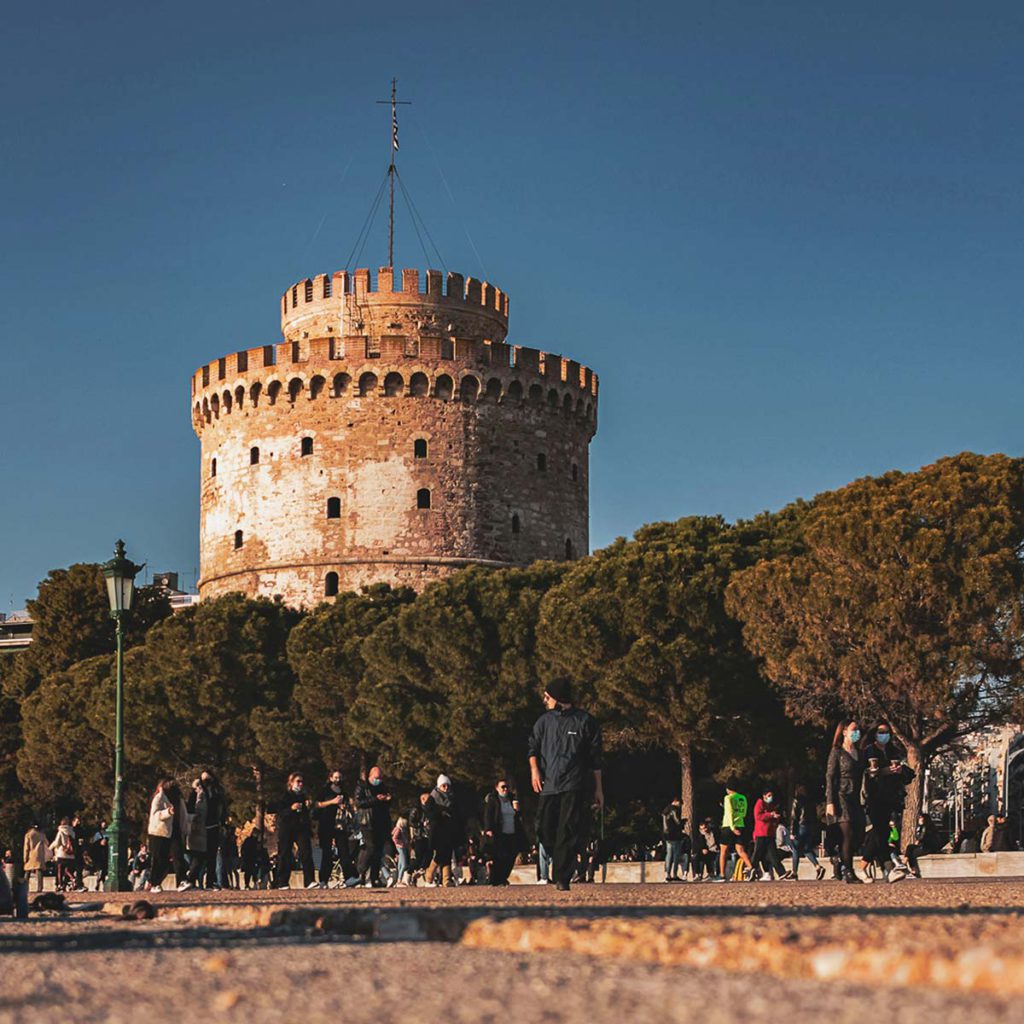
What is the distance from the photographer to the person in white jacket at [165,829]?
65.9ft

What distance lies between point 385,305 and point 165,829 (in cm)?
4158

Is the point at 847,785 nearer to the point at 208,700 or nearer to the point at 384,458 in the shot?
the point at 208,700

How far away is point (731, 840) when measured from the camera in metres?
24.5

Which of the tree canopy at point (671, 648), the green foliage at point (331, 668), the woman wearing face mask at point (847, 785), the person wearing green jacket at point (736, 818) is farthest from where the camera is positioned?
the green foliage at point (331, 668)

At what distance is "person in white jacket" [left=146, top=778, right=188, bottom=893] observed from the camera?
20.1 m

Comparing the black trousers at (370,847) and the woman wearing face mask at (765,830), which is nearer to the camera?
the black trousers at (370,847)

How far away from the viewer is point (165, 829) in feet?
66.1

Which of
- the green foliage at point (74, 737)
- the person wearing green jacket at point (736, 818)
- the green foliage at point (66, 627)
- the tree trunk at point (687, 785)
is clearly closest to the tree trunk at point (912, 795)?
the tree trunk at point (687, 785)

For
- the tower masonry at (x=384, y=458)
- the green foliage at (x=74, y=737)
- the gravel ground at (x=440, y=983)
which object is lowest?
the gravel ground at (x=440, y=983)

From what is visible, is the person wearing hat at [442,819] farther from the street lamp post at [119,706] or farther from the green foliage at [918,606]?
the green foliage at [918,606]

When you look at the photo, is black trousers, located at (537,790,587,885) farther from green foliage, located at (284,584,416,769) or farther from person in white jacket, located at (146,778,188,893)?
green foliage, located at (284,584,416,769)

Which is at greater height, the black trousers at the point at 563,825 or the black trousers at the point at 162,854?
the black trousers at the point at 563,825

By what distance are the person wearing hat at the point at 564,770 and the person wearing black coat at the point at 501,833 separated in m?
4.49

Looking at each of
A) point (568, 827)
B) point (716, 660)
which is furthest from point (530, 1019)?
point (716, 660)
